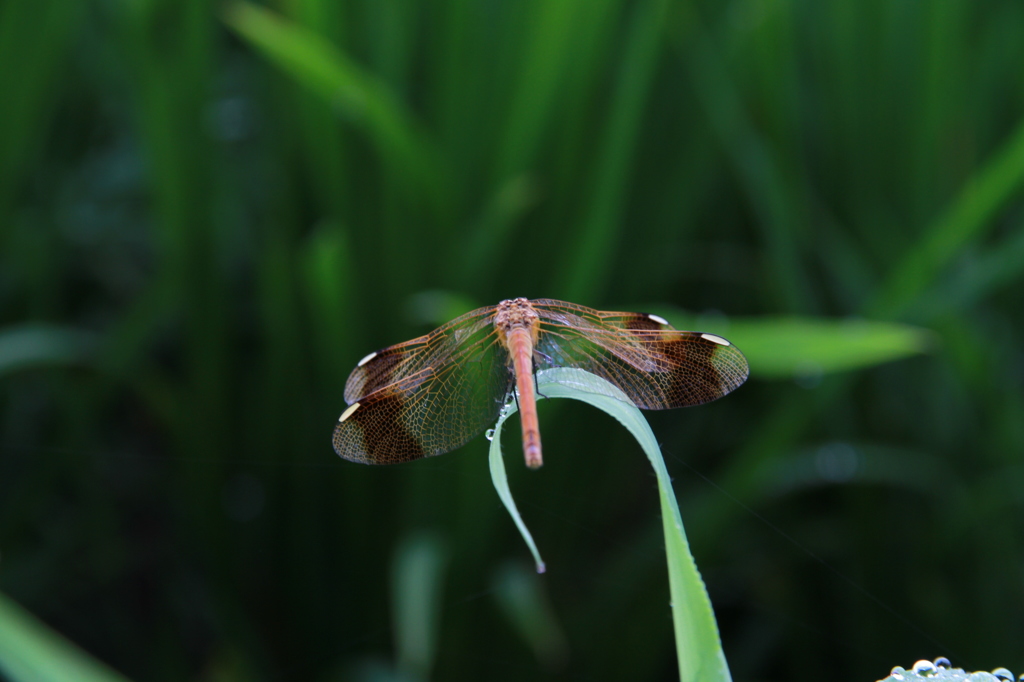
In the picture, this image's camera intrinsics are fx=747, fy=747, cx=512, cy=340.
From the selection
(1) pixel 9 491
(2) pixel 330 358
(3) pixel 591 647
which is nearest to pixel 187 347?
(2) pixel 330 358

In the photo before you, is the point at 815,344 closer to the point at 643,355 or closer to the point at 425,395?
the point at 643,355

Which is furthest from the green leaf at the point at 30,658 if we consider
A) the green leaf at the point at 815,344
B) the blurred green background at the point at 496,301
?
the green leaf at the point at 815,344

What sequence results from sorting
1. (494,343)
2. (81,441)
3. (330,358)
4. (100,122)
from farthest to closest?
1. (100,122)
2. (81,441)
3. (330,358)
4. (494,343)

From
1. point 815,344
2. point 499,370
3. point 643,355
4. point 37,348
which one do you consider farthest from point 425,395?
point 37,348

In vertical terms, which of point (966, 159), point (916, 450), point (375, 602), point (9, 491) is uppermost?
point (966, 159)

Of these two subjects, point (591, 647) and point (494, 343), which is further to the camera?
point (591, 647)

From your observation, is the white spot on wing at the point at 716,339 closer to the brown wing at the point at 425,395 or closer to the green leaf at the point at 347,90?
the brown wing at the point at 425,395

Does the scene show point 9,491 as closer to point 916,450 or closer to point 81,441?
point 81,441
